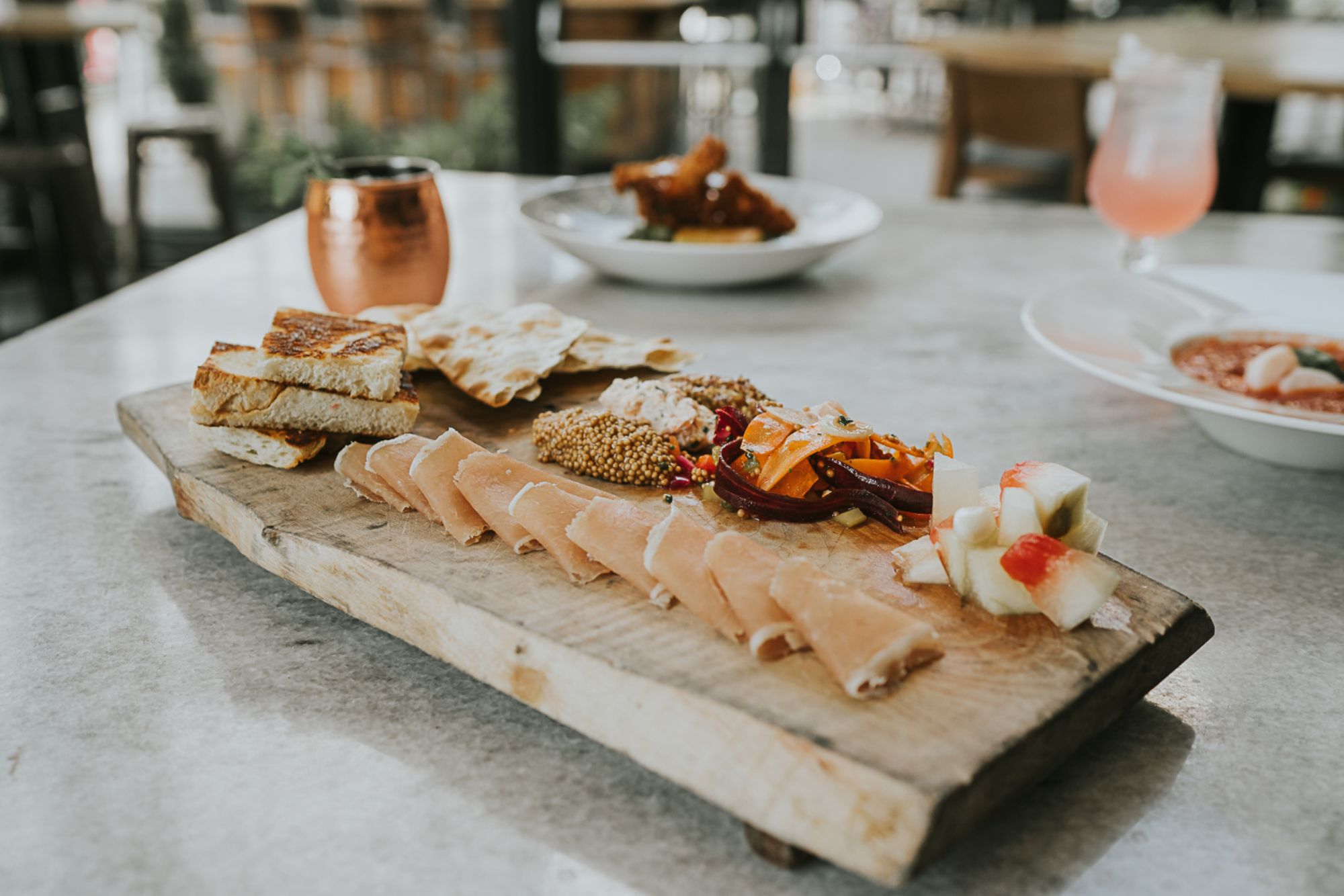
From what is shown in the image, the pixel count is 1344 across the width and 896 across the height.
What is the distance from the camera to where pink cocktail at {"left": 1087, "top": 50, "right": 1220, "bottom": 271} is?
5.65 ft

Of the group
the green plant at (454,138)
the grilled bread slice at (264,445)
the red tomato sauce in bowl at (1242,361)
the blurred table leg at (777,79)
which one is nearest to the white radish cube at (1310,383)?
the red tomato sauce in bowl at (1242,361)

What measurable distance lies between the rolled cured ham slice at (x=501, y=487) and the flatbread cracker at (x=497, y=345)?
0.87ft

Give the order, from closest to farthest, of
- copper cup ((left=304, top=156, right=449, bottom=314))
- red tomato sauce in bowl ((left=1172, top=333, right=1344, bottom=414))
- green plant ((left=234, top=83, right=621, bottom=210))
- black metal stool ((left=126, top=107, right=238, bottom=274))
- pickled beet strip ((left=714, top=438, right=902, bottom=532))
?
1. pickled beet strip ((left=714, top=438, right=902, bottom=532))
2. red tomato sauce in bowl ((left=1172, top=333, right=1344, bottom=414))
3. copper cup ((left=304, top=156, right=449, bottom=314))
4. black metal stool ((left=126, top=107, right=238, bottom=274))
5. green plant ((left=234, top=83, right=621, bottom=210))

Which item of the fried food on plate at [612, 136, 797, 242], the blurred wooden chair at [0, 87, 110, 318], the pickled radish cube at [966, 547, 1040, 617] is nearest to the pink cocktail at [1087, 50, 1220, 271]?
the fried food on plate at [612, 136, 797, 242]

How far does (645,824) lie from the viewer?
73 cm

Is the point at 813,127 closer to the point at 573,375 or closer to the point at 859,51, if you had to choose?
the point at 859,51

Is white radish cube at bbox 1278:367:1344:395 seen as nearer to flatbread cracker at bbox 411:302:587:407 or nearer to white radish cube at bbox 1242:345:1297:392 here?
white radish cube at bbox 1242:345:1297:392

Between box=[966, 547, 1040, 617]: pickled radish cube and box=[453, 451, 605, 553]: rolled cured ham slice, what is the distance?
340 millimetres

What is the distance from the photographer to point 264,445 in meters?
1.08

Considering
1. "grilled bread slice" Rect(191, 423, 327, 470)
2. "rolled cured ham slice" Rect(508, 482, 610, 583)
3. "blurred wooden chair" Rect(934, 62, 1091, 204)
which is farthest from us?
"blurred wooden chair" Rect(934, 62, 1091, 204)

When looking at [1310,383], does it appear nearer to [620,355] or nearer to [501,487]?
[620,355]

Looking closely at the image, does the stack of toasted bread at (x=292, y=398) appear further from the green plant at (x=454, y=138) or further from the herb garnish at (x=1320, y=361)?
the green plant at (x=454, y=138)

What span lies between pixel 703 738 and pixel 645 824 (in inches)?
3.3

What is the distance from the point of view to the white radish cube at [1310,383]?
1253 mm
